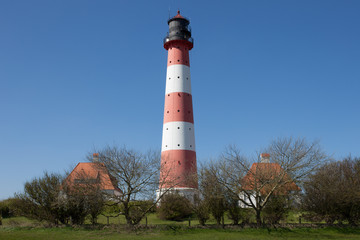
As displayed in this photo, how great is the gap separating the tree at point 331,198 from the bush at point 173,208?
9.67 metres

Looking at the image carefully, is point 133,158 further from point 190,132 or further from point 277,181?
point 190,132

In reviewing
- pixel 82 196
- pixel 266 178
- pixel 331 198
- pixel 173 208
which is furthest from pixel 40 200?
pixel 331 198

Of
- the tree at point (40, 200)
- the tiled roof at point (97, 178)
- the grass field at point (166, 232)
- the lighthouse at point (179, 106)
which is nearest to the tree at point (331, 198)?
the grass field at point (166, 232)

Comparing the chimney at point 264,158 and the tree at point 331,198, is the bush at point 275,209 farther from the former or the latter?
the chimney at point 264,158

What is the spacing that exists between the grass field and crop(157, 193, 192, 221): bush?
4502 millimetres

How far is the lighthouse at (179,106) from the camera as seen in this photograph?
34719 mm

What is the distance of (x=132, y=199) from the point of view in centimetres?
2381

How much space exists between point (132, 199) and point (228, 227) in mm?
6974

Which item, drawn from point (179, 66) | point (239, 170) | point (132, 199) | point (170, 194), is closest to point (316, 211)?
point (239, 170)

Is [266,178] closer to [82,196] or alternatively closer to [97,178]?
[97,178]

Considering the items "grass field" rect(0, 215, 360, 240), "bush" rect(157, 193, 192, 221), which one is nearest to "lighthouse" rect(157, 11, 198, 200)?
"bush" rect(157, 193, 192, 221)

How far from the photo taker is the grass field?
2039 cm

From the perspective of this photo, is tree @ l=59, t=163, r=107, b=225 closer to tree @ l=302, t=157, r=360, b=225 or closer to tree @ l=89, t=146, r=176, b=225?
tree @ l=89, t=146, r=176, b=225

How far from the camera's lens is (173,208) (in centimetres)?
2944
